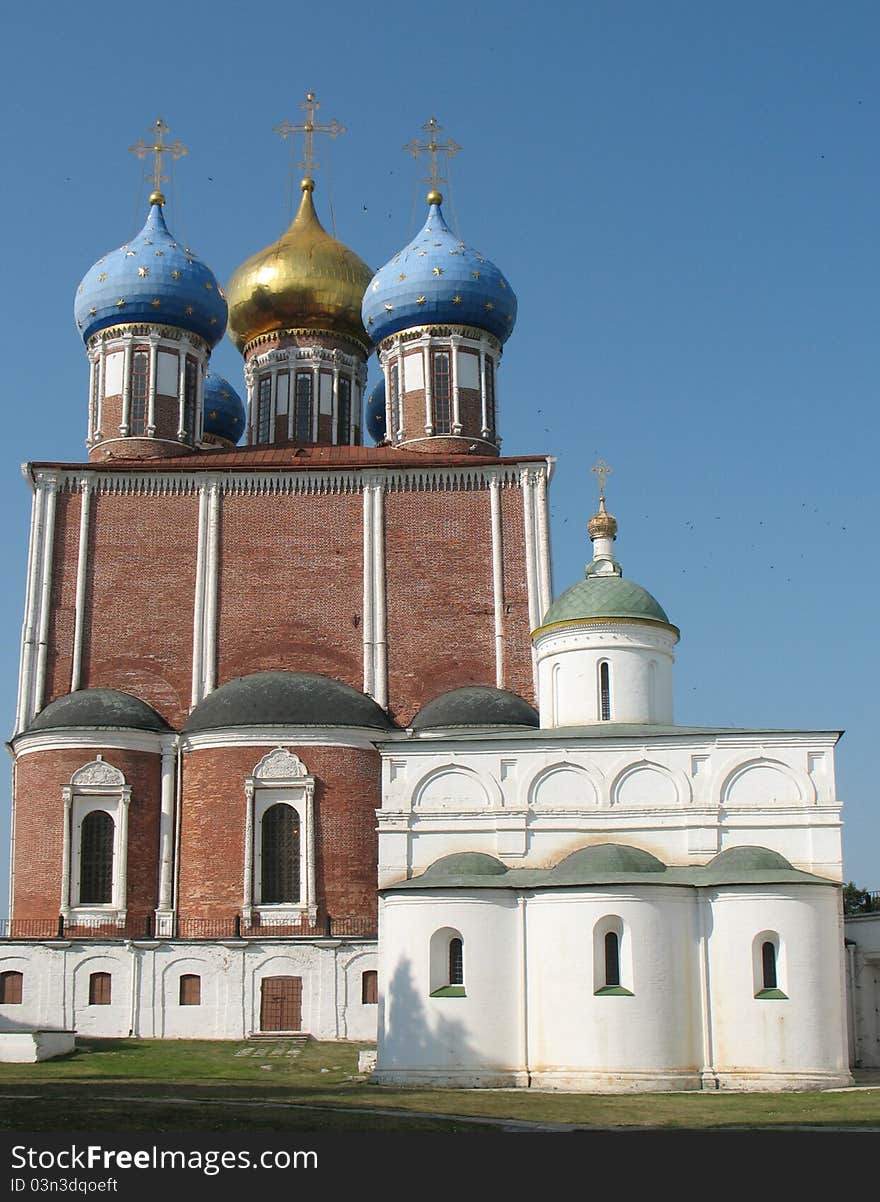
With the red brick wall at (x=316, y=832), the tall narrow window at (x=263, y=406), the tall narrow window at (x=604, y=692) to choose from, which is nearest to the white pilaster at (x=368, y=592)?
the red brick wall at (x=316, y=832)

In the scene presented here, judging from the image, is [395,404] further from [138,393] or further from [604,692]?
[604,692]

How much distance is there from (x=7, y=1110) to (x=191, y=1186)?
584 centimetres

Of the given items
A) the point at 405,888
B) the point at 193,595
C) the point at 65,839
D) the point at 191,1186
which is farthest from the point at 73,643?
the point at 191,1186

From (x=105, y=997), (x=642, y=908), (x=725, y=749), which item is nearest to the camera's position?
(x=642, y=908)

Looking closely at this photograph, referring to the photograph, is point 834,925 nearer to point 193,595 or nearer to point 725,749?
point 725,749

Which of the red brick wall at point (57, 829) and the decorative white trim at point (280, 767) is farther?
the red brick wall at point (57, 829)

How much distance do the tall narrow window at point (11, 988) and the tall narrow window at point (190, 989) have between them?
294cm

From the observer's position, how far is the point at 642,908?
69.4ft

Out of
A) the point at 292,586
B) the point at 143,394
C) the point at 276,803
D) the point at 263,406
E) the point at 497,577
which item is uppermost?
the point at 263,406

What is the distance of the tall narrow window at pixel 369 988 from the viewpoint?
27297mm

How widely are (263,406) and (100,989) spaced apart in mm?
16875

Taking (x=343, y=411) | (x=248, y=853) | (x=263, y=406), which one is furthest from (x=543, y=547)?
(x=263, y=406)

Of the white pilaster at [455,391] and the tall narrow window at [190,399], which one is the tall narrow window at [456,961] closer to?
the white pilaster at [455,391]

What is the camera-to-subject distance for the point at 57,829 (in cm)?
2977
